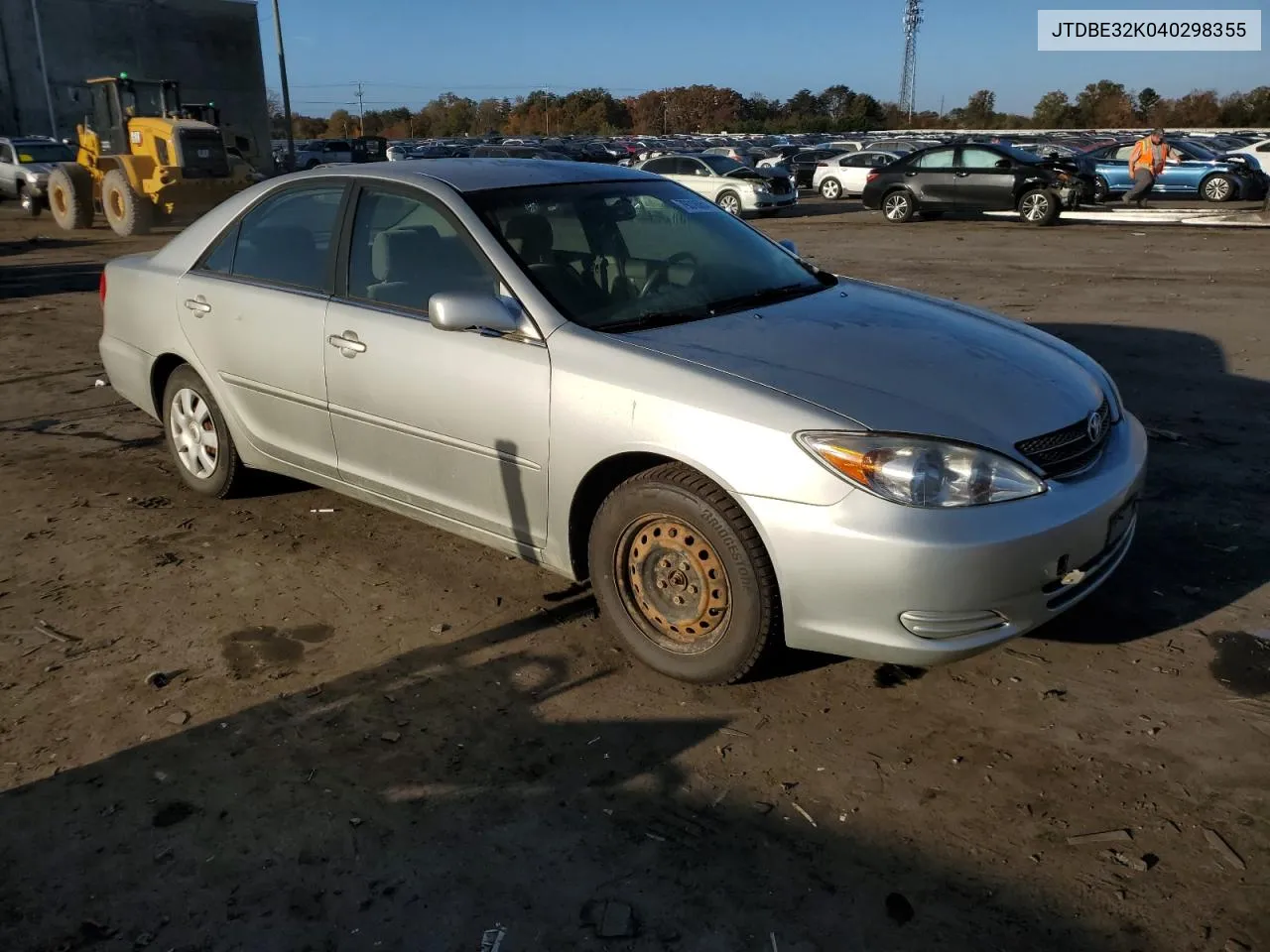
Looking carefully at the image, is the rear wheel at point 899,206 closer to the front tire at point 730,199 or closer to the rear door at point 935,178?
the rear door at point 935,178

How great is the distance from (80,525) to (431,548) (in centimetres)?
177

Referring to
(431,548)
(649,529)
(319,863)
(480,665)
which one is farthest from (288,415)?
(319,863)

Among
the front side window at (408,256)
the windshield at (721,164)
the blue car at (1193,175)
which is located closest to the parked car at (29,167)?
the windshield at (721,164)

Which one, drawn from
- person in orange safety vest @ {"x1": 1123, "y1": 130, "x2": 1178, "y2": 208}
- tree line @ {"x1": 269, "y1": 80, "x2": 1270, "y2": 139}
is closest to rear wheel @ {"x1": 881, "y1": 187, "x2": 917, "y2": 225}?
person in orange safety vest @ {"x1": 1123, "y1": 130, "x2": 1178, "y2": 208}

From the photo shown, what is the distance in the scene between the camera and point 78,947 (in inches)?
94.3

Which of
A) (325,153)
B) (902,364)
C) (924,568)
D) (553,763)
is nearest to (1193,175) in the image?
(902,364)

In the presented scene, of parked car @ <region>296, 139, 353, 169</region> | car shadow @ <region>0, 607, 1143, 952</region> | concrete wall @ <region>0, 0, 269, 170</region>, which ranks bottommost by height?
car shadow @ <region>0, 607, 1143, 952</region>

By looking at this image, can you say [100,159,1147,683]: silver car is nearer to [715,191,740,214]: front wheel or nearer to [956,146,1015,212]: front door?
[956,146,1015,212]: front door

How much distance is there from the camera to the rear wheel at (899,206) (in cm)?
2123

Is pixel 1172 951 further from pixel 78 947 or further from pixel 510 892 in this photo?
pixel 78 947

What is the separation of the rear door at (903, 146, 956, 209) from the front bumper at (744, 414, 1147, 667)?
19.2 meters

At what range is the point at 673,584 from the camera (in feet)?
11.2

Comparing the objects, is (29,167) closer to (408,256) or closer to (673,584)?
(408,256)

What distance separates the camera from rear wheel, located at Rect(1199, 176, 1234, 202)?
23.8 metres
